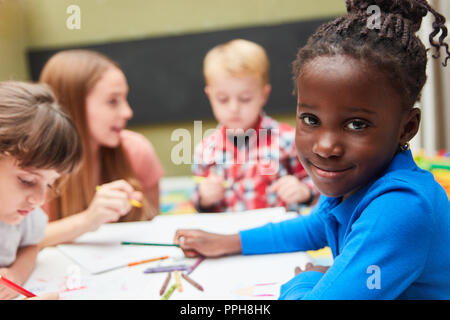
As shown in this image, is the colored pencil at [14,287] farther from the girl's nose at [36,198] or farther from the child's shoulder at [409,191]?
the child's shoulder at [409,191]

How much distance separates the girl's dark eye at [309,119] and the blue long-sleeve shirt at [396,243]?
0.27 feet

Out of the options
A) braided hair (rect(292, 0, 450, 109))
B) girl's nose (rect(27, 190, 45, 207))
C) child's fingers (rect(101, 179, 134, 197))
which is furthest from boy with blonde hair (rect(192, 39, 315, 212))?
braided hair (rect(292, 0, 450, 109))

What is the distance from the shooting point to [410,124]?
413mm

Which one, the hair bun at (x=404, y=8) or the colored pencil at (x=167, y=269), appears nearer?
the hair bun at (x=404, y=8)

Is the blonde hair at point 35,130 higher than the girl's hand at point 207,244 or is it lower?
higher

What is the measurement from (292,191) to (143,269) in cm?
43

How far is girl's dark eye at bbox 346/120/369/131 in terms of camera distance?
15.0 inches

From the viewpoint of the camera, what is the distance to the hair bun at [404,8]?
41 cm

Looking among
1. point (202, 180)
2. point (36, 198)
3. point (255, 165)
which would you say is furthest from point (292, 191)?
point (36, 198)

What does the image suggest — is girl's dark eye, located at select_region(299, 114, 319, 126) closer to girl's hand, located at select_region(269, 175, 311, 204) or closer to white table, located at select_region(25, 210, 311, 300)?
white table, located at select_region(25, 210, 311, 300)

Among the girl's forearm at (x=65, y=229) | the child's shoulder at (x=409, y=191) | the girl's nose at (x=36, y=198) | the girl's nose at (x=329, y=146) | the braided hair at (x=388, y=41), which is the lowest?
the girl's forearm at (x=65, y=229)

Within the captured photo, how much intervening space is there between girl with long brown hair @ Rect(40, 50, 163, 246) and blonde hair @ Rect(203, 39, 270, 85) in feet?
0.69

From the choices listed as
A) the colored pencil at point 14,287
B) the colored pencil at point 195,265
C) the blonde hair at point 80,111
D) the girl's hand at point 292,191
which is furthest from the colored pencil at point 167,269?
the girl's hand at point 292,191
